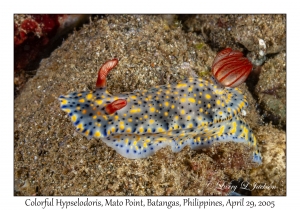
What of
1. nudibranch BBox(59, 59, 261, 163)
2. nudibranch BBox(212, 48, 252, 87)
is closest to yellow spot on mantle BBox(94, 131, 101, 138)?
nudibranch BBox(59, 59, 261, 163)

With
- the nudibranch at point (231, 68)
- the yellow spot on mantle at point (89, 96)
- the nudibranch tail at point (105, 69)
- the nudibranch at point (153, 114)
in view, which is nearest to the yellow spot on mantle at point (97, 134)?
the nudibranch at point (153, 114)

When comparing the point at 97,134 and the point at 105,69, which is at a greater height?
the point at 105,69

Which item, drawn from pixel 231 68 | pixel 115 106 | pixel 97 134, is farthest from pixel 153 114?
pixel 231 68

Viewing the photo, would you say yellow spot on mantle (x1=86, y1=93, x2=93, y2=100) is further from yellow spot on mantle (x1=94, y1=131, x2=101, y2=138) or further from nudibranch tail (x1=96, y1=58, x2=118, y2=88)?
yellow spot on mantle (x1=94, y1=131, x2=101, y2=138)

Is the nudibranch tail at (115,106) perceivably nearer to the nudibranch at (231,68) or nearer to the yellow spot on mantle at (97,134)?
the yellow spot on mantle at (97,134)

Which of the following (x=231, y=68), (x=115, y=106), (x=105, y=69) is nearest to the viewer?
(x=115, y=106)

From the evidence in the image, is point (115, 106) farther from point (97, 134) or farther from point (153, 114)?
point (153, 114)

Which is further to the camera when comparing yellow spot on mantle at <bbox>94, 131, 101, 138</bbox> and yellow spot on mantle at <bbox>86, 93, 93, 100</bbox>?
yellow spot on mantle at <bbox>86, 93, 93, 100</bbox>

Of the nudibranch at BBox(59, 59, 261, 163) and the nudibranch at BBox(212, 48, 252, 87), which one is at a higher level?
the nudibranch at BBox(212, 48, 252, 87)

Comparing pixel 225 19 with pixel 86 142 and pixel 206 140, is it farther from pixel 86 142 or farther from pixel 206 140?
pixel 86 142
